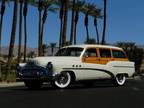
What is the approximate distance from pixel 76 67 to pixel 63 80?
0.84 m

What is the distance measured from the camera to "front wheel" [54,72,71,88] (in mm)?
25438

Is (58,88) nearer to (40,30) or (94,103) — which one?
(94,103)

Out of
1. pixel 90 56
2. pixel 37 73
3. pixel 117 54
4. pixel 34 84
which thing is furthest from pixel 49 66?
pixel 117 54

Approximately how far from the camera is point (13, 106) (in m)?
16.8

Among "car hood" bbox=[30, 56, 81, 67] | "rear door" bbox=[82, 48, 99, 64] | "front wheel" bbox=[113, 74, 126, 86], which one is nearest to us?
"car hood" bbox=[30, 56, 81, 67]

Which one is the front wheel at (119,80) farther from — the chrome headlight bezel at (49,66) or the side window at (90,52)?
the chrome headlight bezel at (49,66)

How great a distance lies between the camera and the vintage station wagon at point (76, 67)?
984 inches

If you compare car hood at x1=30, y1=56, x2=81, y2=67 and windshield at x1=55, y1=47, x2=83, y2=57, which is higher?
windshield at x1=55, y1=47, x2=83, y2=57

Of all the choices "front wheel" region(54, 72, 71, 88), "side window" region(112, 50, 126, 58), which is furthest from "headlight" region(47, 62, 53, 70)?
"side window" region(112, 50, 126, 58)

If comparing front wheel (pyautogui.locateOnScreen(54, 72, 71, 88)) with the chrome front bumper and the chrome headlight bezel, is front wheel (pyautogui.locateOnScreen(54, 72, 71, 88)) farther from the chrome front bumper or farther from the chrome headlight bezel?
the chrome headlight bezel

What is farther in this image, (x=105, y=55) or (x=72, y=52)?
(x=105, y=55)

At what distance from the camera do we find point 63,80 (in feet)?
84.2

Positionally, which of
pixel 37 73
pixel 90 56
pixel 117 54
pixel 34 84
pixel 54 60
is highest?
pixel 117 54

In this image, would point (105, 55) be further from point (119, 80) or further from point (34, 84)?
point (34, 84)
